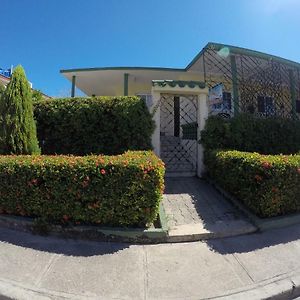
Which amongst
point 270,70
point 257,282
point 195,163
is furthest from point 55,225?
point 270,70

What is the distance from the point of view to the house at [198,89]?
7973 mm

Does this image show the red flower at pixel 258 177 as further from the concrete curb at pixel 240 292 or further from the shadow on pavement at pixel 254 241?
the concrete curb at pixel 240 292

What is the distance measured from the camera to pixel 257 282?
3.56 meters

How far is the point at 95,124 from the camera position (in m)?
7.30

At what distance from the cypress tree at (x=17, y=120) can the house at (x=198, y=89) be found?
9.95 feet

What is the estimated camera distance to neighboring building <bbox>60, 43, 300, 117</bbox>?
9.50 meters

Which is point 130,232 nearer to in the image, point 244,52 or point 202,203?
point 202,203

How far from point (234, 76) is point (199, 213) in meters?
5.69

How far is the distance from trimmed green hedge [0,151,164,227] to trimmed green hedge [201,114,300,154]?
354 cm

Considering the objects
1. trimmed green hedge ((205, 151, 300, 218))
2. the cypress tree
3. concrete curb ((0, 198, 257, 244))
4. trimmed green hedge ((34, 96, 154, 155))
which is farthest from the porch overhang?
concrete curb ((0, 198, 257, 244))

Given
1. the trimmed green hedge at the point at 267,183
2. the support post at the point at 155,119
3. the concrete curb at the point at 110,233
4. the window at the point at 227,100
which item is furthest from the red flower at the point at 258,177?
the window at the point at 227,100

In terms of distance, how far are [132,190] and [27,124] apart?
341 centimetres

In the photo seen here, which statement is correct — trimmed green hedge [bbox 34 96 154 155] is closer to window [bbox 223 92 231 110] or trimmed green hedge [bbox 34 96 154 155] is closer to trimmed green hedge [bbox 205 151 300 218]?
trimmed green hedge [bbox 205 151 300 218]

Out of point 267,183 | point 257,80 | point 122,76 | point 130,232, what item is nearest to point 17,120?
point 130,232
